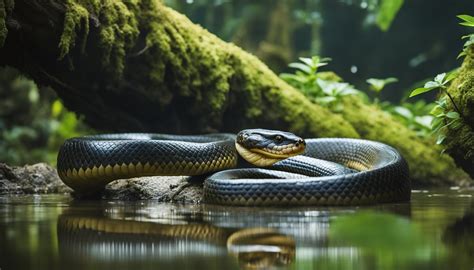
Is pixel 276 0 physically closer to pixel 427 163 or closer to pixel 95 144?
pixel 427 163

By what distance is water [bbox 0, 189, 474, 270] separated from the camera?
2.47 m

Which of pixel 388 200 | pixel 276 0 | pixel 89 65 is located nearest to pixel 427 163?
pixel 388 200

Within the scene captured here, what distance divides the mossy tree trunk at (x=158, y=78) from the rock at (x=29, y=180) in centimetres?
→ 100

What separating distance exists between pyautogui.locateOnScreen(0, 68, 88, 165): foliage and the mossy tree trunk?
22.0 feet

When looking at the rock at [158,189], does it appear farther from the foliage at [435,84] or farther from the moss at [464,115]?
the moss at [464,115]

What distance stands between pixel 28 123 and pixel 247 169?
1177cm

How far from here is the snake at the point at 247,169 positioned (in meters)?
4.89

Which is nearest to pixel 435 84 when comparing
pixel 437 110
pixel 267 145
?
pixel 437 110

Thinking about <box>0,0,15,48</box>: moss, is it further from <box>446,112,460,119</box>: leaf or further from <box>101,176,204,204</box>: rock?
<box>446,112,460,119</box>: leaf

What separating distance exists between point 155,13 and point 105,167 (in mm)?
2633

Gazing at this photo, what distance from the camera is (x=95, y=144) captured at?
5691 mm

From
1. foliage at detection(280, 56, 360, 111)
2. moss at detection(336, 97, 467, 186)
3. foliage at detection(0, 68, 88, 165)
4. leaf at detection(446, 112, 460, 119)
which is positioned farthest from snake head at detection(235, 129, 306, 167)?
foliage at detection(0, 68, 88, 165)

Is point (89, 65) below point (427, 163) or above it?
above

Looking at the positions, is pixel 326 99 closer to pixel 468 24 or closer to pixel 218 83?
pixel 218 83
